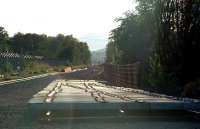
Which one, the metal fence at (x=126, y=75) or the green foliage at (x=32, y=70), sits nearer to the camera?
the metal fence at (x=126, y=75)

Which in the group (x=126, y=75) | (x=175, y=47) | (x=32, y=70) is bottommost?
(x=126, y=75)

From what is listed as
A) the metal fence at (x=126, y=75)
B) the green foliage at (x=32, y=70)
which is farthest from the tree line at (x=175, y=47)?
the green foliage at (x=32, y=70)

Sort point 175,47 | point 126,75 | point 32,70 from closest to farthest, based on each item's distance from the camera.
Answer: point 175,47 → point 126,75 → point 32,70

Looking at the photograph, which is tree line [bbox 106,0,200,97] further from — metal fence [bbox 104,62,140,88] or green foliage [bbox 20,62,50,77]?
green foliage [bbox 20,62,50,77]

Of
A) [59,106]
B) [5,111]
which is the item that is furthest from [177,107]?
[5,111]

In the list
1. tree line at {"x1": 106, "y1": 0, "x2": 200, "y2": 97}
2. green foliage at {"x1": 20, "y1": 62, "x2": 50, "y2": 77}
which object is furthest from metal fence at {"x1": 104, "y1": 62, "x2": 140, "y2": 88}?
green foliage at {"x1": 20, "y1": 62, "x2": 50, "y2": 77}

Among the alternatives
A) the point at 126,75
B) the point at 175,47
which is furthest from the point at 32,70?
the point at 175,47

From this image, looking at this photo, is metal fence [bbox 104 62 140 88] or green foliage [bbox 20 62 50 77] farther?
green foliage [bbox 20 62 50 77]

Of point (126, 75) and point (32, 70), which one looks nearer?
point (126, 75)

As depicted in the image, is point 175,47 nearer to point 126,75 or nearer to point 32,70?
point 126,75

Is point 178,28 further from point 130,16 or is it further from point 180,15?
point 130,16

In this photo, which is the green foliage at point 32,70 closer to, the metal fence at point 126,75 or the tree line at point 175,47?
the metal fence at point 126,75

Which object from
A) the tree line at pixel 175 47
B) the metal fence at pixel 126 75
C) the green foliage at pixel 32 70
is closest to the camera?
the tree line at pixel 175 47

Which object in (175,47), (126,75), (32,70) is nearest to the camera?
(175,47)
